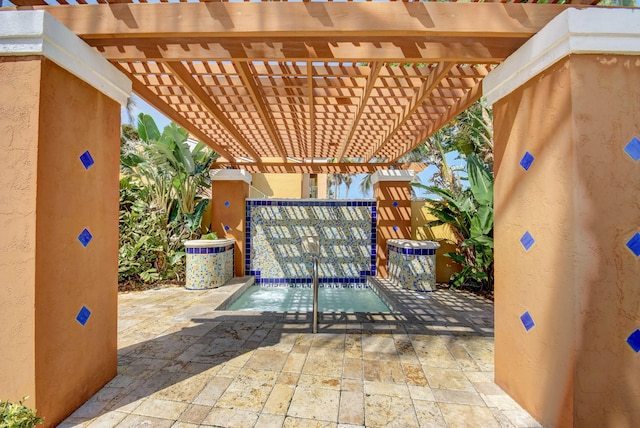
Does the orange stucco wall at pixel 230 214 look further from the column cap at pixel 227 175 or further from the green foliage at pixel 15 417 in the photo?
the green foliage at pixel 15 417

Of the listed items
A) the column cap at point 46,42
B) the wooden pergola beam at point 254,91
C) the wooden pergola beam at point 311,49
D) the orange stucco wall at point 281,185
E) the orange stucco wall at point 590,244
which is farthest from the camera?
the orange stucco wall at point 281,185

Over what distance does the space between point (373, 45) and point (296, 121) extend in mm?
3297

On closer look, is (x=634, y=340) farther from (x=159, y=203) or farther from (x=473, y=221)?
(x=159, y=203)

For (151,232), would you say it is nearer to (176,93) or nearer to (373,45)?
Result: (176,93)

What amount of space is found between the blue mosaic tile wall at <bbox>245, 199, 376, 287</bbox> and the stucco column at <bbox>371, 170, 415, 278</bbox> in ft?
0.82

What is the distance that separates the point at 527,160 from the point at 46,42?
3.86 m

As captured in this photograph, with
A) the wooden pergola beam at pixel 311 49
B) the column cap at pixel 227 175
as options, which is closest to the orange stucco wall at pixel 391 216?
the column cap at pixel 227 175

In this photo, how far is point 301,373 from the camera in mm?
2805

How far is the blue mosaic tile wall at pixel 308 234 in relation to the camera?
25.7 ft

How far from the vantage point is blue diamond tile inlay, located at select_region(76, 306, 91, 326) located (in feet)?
7.66

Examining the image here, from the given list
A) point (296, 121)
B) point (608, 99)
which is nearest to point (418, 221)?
point (296, 121)

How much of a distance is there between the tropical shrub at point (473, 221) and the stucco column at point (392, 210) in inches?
35.7

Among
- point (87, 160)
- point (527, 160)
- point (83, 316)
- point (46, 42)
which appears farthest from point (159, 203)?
point (527, 160)

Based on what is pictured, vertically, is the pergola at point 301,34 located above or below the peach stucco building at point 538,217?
above
